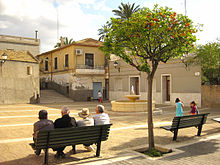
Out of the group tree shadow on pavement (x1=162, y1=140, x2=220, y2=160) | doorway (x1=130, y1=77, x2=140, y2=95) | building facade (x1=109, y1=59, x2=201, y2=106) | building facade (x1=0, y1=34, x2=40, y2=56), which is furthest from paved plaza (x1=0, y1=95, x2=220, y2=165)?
building facade (x1=0, y1=34, x2=40, y2=56)

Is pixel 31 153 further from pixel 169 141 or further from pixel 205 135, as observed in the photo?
pixel 205 135

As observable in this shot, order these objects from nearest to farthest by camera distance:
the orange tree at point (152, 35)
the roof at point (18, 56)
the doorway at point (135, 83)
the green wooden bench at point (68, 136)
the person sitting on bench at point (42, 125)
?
1. the green wooden bench at point (68, 136)
2. the person sitting on bench at point (42, 125)
3. the orange tree at point (152, 35)
4. the roof at point (18, 56)
5. the doorway at point (135, 83)

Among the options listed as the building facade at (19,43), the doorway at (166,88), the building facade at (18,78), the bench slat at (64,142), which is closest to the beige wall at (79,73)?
the building facade at (18,78)

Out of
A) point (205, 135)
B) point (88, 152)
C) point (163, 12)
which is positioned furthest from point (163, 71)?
point (88, 152)

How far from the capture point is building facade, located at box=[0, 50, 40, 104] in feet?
64.0

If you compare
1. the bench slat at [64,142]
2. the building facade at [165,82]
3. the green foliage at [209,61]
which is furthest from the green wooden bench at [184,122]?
the building facade at [165,82]

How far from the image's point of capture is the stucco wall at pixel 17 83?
19.5 meters

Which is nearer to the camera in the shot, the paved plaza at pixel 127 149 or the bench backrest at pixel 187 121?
the paved plaza at pixel 127 149

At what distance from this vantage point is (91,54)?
2683 centimetres

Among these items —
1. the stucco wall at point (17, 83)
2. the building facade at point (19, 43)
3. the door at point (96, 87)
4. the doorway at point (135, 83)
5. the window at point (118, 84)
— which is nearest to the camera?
the stucco wall at point (17, 83)

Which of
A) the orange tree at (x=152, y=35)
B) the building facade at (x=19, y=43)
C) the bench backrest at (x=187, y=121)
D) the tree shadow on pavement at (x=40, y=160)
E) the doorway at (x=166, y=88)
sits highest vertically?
the building facade at (x=19, y=43)

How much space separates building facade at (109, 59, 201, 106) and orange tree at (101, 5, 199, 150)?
11713 mm

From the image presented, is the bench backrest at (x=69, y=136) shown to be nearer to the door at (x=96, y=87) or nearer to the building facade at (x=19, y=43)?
the door at (x=96, y=87)

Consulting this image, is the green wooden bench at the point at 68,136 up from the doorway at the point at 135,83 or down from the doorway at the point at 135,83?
down
